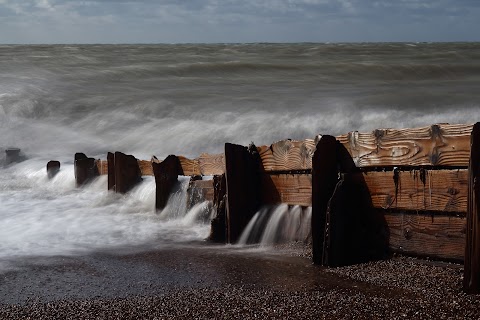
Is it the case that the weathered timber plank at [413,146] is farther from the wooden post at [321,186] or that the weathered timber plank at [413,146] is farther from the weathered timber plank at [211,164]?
the weathered timber plank at [211,164]

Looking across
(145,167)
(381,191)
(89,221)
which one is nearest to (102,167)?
(145,167)

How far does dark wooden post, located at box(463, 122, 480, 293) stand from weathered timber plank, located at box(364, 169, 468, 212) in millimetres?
529

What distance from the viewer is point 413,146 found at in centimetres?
442

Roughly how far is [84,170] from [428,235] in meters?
5.92

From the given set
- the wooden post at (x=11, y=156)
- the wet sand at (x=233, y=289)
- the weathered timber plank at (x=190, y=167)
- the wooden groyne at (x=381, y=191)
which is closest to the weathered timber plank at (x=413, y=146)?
the wooden groyne at (x=381, y=191)

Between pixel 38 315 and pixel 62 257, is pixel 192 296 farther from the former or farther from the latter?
pixel 62 257

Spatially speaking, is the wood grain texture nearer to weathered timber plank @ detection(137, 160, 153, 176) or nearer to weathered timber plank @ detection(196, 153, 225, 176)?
weathered timber plank @ detection(196, 153, 225, 176)

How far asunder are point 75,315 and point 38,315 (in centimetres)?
25

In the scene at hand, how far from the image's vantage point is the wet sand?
3721 millimetres

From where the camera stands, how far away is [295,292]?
161 inches

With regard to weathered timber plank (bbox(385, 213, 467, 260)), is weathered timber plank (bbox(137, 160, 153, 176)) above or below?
above

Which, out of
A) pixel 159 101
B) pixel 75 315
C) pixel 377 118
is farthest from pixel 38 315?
pixel 159 101

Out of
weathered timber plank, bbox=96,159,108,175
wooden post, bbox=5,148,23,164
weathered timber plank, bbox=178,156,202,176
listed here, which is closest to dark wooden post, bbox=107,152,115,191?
weathered timber plank, bbox=96,159,108,175

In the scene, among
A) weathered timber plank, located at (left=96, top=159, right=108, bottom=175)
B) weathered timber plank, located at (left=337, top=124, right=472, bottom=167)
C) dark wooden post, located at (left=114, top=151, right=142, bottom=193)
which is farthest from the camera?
weathered timber plank, located at (left=96, top=159, right=108, bottom=175)
